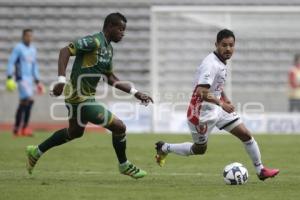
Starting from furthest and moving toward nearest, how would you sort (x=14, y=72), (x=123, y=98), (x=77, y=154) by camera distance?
(x=123, y=98)
(x=14, y=72)
(x=77, y=154)

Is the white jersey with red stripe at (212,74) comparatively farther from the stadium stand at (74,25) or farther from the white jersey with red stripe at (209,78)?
the stadium stand at (74,25)

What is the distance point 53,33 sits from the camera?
27.3 metres

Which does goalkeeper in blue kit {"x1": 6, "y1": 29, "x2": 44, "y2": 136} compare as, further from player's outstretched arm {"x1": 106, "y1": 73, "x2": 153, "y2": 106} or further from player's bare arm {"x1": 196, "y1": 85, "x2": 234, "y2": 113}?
player's bare arm {"x1": 196, "y1": 85, "x2": 234, "y2": 113}

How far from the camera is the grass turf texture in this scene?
8.96 meters

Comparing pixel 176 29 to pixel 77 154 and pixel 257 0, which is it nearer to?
pixel 257 0

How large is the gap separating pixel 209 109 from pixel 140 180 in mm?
1361

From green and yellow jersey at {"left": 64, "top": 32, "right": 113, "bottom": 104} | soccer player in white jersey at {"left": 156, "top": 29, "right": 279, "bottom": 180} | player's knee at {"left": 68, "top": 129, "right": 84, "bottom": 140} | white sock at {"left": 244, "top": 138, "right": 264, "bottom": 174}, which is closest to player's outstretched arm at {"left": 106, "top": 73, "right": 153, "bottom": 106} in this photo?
green and yellow jersey at {"left": 64, "top": 32, "right": 113, "bottom": 104}

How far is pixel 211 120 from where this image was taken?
10680 mm

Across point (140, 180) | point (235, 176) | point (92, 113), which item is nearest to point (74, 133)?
point (92, 113)

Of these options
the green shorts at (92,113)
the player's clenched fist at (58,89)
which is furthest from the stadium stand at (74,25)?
the player's clenched fist at (58,89)

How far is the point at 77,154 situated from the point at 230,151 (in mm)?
3132

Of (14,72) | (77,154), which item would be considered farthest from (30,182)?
(14,72)

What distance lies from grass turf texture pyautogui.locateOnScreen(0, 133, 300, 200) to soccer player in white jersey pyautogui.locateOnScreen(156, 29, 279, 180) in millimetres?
457

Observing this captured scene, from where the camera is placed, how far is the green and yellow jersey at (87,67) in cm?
1024
